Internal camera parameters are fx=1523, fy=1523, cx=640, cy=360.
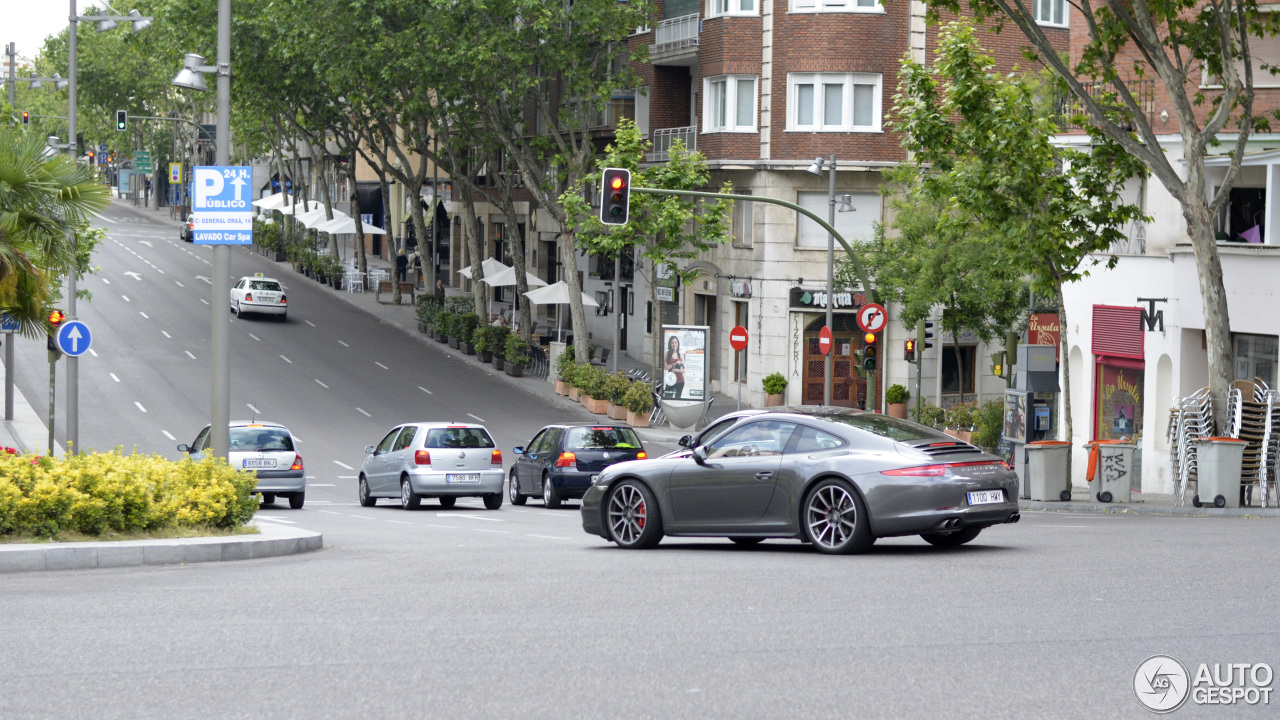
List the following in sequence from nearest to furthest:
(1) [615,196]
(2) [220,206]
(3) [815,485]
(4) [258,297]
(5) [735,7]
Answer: (3) [815,485] < (2) [220,206] < (1) [615,196] < (5) [735,7] < (4) [258,297]

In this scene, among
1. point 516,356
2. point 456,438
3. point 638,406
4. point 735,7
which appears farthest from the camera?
point 516,356

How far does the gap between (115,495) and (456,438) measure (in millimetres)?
12243

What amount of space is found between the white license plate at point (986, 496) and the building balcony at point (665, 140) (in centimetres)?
3454

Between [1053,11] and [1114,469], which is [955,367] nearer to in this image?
[1053,11]

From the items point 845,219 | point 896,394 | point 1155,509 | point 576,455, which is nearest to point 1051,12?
point 845,219

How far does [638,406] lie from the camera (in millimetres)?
41719

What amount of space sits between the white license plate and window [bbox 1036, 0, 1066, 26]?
35.8 meters

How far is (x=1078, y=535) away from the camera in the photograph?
51.1 ft

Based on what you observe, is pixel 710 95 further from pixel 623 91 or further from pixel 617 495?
pixel 617 495

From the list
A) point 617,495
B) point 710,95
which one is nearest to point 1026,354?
point 617,495

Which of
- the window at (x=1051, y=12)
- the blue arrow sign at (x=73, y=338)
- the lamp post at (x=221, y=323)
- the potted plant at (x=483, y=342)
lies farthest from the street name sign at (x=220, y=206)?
the window at (x=1051, y=12)

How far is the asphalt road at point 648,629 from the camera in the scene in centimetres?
723

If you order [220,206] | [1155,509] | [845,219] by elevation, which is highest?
[845,219]

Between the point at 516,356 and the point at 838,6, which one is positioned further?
the point at 516,356
